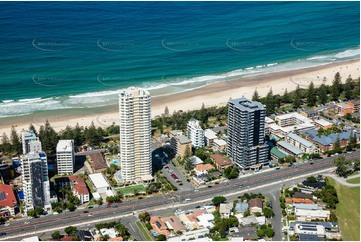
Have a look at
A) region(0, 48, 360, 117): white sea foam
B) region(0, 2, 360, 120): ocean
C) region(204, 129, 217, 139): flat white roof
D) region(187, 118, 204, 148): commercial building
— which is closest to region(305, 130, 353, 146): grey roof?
region(204, 129, 217, 139): flat white roof

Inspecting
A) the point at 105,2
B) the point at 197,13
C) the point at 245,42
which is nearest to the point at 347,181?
the point at 245,42

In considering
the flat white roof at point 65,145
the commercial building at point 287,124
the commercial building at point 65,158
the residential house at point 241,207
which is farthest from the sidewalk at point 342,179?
the flat white roof at point 65,145

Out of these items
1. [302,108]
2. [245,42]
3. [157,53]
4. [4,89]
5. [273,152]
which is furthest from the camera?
[245,42]

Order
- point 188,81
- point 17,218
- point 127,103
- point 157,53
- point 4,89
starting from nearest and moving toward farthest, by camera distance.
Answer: point 17,218 < point 127,103 < point 4,89 < point 188,81 < point 157,53

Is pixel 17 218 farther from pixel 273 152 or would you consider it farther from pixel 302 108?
pixel 302 108

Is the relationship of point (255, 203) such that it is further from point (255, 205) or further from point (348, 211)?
point (348, 211)

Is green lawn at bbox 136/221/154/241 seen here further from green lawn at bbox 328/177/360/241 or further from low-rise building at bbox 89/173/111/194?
green lawn at bbox 328/177/360/241

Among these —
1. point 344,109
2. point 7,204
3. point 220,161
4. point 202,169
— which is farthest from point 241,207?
point 344,109
